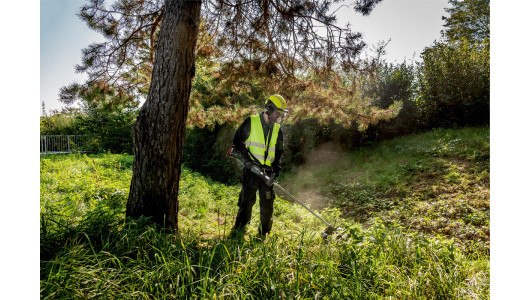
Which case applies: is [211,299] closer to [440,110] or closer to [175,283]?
[175,283]

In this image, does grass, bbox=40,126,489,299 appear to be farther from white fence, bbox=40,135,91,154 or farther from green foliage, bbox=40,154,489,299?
white fence, bbox=40,135,91,154

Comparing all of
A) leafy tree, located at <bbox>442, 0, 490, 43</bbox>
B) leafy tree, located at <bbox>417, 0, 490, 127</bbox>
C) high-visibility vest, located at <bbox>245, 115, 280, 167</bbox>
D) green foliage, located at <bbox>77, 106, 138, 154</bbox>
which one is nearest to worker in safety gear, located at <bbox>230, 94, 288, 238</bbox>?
high-visibility vest, located at <bbox>245, 115, 280, 167</bbox>

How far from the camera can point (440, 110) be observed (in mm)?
8805

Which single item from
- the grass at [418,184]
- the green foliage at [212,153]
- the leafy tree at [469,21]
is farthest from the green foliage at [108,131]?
the leafy tree at [469,21]

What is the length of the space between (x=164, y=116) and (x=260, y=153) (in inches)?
48.4

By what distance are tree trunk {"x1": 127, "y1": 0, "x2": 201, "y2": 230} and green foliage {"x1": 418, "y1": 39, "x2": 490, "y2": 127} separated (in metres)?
9.44

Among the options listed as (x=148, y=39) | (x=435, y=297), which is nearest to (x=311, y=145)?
(x=148, y=39)

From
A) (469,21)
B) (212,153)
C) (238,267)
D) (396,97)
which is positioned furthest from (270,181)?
(469,21)

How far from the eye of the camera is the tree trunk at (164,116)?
7.89 ft

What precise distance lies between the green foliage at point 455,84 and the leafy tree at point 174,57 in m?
6.38

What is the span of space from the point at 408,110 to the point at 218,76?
824 cm

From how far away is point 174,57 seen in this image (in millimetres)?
2404

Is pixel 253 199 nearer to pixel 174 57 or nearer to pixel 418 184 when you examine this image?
pixel 174 57

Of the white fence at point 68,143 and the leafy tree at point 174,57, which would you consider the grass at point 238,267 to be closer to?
the leafy tree at point 174,57
